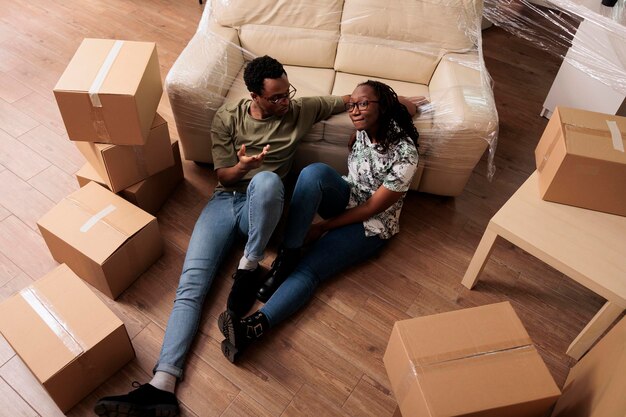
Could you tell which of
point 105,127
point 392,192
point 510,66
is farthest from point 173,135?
point 510,66

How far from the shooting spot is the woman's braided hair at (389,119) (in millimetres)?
1655

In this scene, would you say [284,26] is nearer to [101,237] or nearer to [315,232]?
[315,232]

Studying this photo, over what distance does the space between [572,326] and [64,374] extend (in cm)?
175

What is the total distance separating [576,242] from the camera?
1604 mm

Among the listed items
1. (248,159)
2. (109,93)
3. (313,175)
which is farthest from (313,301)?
(109,93)

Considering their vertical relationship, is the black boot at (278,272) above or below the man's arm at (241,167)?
below

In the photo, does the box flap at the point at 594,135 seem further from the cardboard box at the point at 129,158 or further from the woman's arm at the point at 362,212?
the cardboard box at the point at 129,158

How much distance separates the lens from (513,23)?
2.17m

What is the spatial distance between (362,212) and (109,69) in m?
1.04

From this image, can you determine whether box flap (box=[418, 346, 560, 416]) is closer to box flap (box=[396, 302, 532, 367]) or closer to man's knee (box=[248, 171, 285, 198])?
box flap (box=[396, 302, 532, 367])

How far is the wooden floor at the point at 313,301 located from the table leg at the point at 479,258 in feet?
0.18

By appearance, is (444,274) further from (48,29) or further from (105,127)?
(48,29)

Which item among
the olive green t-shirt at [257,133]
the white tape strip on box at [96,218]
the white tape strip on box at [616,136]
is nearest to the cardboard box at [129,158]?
the white tape strip on box at [96,218]

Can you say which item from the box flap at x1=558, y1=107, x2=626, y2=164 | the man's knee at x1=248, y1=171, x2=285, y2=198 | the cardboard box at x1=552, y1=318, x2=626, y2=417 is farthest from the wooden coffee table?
the man's knee at x1=248, y1=171, x2=285, y2=198
